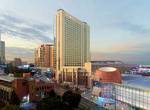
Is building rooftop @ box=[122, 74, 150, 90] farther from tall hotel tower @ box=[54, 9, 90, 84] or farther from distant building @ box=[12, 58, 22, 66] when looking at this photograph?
distant building @ box=[12, 58, 22, 66]

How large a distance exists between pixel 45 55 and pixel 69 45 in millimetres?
20557

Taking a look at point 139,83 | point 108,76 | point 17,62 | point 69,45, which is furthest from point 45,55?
point 139,83

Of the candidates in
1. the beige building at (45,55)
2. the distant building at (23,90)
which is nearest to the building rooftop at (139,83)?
the distant building at (23,90)

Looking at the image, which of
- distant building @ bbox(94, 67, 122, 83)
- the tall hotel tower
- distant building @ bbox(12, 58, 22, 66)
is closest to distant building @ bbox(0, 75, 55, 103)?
distant building @ bbox(94, 67, 122, 83)

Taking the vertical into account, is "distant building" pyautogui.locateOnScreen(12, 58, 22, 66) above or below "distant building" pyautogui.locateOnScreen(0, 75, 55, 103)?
above

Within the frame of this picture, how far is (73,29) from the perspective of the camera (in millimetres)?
67812

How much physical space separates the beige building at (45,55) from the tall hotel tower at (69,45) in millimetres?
11725

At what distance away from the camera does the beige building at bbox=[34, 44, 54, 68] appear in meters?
82.3

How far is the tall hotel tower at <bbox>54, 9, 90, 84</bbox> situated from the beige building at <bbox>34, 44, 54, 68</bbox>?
11725mm

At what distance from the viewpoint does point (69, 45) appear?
65.9 metres

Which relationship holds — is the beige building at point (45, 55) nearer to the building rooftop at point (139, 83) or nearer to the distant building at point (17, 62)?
the distant building at point (17, 62)

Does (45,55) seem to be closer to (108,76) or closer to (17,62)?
(17,62)

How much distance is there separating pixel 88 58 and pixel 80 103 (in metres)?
51.2

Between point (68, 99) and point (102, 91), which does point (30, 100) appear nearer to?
point (68, 99)
